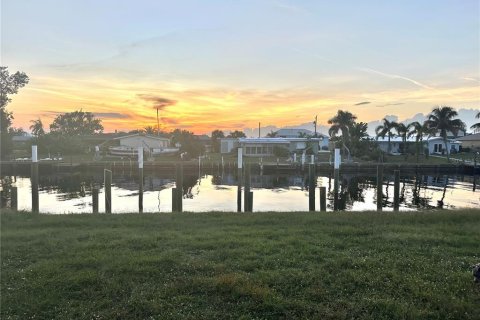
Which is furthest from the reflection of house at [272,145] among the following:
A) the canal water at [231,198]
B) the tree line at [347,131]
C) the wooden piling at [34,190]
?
the wooden piling at [34,190]

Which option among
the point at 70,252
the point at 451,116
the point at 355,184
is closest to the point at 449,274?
the point at 70,252

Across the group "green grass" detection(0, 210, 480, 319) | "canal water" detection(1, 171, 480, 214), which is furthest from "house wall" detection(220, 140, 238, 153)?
"green grass" detection(0, 210, 480, 319)

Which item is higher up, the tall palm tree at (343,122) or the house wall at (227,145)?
the tall palm tree at (343,122)

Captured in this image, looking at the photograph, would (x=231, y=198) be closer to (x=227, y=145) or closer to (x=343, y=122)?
(x=343, y=122)

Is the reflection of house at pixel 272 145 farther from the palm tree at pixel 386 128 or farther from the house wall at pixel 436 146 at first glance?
the house wall at pixel 436 146

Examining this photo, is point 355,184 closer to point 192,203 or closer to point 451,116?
point 192,203

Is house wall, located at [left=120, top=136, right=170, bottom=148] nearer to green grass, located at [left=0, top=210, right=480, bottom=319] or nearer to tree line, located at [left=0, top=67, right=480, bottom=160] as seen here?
tree line, located at [left=0, top=67, right=480, bottom=160]

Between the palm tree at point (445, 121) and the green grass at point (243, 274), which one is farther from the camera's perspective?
the palm tree at point (445, 121)

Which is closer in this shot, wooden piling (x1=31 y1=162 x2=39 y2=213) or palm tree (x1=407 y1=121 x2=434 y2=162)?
wooden piling (x1=31 y1=162 x2=39 y2=213)

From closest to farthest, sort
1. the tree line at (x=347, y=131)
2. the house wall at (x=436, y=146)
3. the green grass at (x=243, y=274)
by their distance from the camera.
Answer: the green grass at (x=243, y=274)
the tree line at (x=347, y=131)
the house wall at (x=436, y=146)

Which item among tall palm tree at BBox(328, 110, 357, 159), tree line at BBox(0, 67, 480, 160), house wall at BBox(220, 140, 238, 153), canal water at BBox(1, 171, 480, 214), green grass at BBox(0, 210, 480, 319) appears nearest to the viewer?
green grass at BBox(0, 210, 480, 319)

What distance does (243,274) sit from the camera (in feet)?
18.0

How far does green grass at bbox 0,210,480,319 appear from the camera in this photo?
448 centimetres

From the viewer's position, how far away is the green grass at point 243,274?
4480mm
